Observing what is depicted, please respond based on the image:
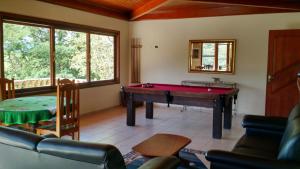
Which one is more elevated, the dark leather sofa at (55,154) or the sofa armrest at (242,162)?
the dark leather sofa at (55,154)

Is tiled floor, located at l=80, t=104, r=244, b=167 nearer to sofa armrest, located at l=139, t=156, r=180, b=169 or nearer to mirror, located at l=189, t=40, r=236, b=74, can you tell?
mirror, located at l=189, t=40, r=236, b=74

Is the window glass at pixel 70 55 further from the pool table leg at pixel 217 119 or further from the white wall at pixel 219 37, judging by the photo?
the pool table leg at pixel 217 119

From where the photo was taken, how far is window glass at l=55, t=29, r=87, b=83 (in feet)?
18.9

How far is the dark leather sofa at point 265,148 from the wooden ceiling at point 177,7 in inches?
122

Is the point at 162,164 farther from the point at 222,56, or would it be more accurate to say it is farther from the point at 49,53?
the point at 222,56

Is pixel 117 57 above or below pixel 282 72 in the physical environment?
above

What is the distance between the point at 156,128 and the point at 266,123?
245 cm

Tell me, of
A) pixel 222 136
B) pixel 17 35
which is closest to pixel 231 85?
pixel 222 136

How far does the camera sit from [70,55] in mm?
6105

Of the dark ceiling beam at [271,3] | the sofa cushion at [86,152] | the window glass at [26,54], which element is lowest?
the sofa cushion at [86,152]

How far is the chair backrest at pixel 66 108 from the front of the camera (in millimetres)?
3543

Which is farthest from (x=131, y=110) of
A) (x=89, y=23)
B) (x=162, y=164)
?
(x=162, y=164)

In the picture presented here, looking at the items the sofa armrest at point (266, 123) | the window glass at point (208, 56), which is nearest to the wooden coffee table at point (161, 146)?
the sofa armrest at point (266, 123)

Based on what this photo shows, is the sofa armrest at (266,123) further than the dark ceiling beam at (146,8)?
No
